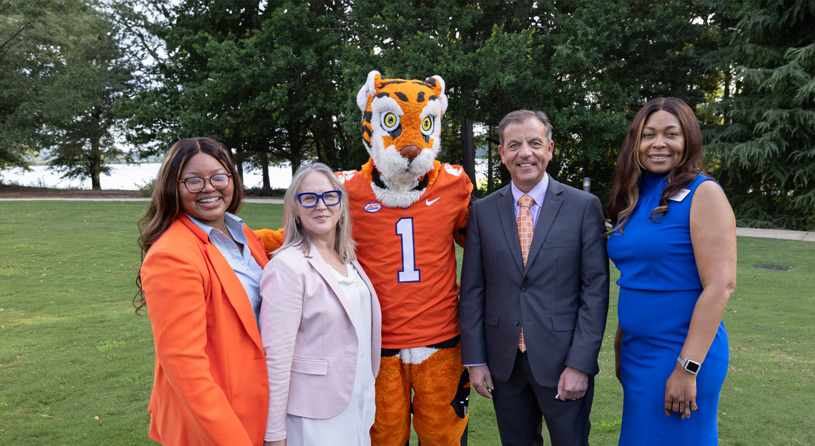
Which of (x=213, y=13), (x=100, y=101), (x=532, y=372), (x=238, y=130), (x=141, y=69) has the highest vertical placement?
(x=213, y=13)

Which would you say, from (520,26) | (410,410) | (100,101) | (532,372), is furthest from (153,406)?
(100,101)

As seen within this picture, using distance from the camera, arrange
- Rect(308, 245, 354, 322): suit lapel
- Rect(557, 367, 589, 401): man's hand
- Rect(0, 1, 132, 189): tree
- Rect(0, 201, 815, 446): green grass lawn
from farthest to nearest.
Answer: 1. Rect(0, 1, 132, 189): tree
2. Rect(0, 201, 815, 446): green grass lawn
3. Rect(557, 367, 589, 401): man's hand
4. Rect(308, 245, 354, 322): suit lapel

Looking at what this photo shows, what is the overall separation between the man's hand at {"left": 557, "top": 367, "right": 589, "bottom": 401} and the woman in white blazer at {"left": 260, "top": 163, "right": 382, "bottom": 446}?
939mm

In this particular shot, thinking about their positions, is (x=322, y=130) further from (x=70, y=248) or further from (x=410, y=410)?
(x=410, y=410)

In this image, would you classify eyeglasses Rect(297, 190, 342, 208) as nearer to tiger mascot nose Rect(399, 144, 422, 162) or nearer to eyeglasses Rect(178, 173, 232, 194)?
eyeglasses Rect(178, 173, 232, 194)

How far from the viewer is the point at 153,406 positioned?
2.29 metres

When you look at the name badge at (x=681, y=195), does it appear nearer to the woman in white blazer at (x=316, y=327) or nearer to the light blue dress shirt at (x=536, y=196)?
the light blue dress shirt at (x=536, y=196)

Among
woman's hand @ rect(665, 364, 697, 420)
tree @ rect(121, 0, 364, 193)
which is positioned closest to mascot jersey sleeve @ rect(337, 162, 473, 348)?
woman's hand @ rect(665, 364, 697, 420)

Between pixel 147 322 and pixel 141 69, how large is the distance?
21.0 m

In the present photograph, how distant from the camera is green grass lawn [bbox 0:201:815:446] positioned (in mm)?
4105

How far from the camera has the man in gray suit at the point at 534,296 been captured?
2.67 meters

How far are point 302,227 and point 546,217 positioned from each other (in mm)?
1233

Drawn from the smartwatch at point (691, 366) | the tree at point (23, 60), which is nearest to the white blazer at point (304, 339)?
the smartwatch at point (691, 366)

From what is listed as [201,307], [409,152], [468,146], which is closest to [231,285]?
[201,307]
